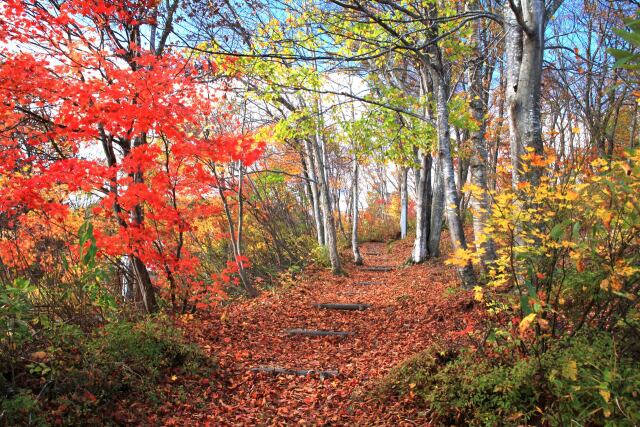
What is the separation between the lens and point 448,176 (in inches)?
287

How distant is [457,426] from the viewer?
310cm

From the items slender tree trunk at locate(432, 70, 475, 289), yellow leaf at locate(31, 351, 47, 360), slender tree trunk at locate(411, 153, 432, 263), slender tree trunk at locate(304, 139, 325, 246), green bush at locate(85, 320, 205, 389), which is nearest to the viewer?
yellow leaf at locate(31, 351, 47, 360)

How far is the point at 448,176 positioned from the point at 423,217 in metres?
4.18

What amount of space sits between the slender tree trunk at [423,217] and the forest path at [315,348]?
1.67 meters

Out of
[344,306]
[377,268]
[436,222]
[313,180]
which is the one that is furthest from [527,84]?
[377,268]

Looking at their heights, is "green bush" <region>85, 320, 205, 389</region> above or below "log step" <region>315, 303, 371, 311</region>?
above

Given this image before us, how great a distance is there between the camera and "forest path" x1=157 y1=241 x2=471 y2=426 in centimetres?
397

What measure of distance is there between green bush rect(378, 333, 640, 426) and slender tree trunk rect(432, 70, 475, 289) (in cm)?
373

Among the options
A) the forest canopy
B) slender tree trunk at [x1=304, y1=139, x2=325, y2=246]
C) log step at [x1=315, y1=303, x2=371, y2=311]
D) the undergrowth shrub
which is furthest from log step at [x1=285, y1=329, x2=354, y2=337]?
slender tree trunk at [x1=304, y1=139, x2=325, y2=246]

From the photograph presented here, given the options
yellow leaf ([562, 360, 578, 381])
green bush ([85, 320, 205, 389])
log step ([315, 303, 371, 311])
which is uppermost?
yellow leaf ([562, 360, 578, 381])

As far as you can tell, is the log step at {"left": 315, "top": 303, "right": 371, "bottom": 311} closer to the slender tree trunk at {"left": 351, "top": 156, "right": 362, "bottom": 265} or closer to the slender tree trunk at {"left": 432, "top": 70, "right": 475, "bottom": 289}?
the slender tree trunk at {"left": 432, "top": 70, "right": 475, "bottom": 289}

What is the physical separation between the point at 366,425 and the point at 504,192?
96.0 inches

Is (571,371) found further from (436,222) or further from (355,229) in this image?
(355,229)

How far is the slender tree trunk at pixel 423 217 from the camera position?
11445mm
